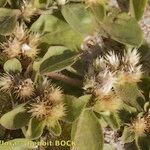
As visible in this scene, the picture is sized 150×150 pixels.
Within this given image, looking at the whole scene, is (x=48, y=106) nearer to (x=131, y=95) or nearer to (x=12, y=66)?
(x=12, y=66)

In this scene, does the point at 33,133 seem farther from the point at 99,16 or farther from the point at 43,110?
the point at 99,16

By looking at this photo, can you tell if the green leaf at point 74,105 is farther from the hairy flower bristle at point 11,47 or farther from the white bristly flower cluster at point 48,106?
the hairy flower bristle at point 11,47

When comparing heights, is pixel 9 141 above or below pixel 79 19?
below

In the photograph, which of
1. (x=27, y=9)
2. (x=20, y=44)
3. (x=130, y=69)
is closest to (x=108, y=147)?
(x=130, y=69)

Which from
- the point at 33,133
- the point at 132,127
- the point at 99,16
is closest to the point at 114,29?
the point at 99,16

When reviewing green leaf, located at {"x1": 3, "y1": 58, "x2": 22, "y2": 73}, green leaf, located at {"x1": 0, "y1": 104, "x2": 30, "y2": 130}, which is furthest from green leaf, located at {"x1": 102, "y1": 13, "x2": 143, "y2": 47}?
green leaf, located at {"x1": 0, "y1": 104, "x2": 30, "y2": 130}
